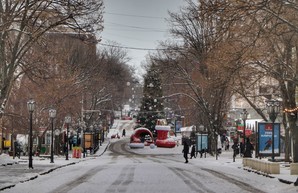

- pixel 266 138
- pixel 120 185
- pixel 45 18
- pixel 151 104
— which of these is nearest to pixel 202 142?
pixel 266 138

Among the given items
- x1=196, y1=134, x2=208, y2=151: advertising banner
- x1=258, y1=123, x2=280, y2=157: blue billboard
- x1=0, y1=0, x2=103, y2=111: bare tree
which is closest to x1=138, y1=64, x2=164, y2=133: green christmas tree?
x1=196, y1=134, x2=208, y2=151: advertising banner

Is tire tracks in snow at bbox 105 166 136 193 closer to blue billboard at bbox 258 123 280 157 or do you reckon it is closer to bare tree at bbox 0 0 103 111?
bare tree at bbox 0 0 103 111

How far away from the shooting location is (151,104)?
103 metres

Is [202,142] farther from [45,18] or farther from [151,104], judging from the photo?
[151,104]

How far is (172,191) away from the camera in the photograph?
19.4 m

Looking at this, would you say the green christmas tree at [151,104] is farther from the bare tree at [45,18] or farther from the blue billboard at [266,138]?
the bare tree at [45,18]

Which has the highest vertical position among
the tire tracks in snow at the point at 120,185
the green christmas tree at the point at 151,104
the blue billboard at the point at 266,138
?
the green christmas tree at the point at 151,104

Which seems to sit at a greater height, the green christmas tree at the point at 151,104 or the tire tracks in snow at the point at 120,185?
the green christmas tree at the point at 151,104

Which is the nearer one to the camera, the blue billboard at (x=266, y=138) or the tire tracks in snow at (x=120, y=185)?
the tire tracks in snow at (x=120, y=185)

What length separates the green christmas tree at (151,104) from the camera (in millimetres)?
101750

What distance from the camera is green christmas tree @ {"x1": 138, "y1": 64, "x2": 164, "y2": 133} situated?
102m

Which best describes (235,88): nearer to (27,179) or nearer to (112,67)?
(27,179)

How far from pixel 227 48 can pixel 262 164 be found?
319 inches

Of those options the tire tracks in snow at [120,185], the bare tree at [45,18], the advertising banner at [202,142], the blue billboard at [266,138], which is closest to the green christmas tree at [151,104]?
the advertising banner at [202,142]
